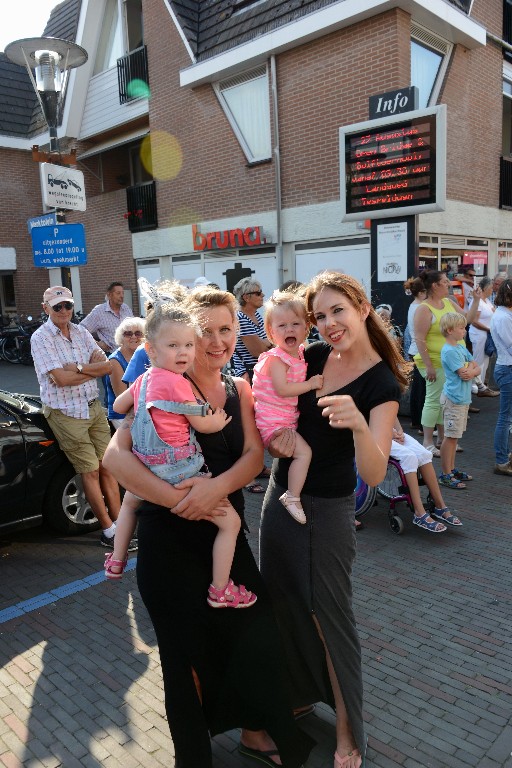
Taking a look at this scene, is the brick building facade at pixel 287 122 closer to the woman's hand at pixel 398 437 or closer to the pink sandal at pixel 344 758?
the woman's hand at pixel 398 437

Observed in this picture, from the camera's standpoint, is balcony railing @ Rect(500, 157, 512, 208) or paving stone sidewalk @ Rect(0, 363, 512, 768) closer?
paving stone sidewalk @ Rect(0, 363, 512, 768)

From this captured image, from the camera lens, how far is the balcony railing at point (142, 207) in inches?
622

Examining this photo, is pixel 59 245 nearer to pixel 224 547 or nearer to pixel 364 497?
pixel 364 497

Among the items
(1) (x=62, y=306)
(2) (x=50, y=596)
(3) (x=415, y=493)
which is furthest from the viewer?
(3) (x=415, y=493)

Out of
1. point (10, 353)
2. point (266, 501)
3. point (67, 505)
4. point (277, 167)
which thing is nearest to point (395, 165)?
point (277, 167)

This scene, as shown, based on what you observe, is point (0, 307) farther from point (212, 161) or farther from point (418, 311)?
point (418, 311)

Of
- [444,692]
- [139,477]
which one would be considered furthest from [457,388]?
[139,477]

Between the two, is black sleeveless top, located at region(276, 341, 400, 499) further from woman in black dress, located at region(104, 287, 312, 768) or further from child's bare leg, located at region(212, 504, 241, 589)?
child's bare leg, located at region(212, 504, 241, 589)

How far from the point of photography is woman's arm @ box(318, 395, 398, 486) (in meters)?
2.07

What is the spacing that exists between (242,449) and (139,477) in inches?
16.8

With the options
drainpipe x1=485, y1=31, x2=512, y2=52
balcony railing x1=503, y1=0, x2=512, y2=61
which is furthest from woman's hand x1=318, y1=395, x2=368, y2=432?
balcony railing x1=503, y1=0, x2=512, y2=61

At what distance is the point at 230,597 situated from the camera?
2.31 m

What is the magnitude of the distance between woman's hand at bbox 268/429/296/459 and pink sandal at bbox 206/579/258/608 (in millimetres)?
543

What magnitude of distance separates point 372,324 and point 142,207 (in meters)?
14.8
